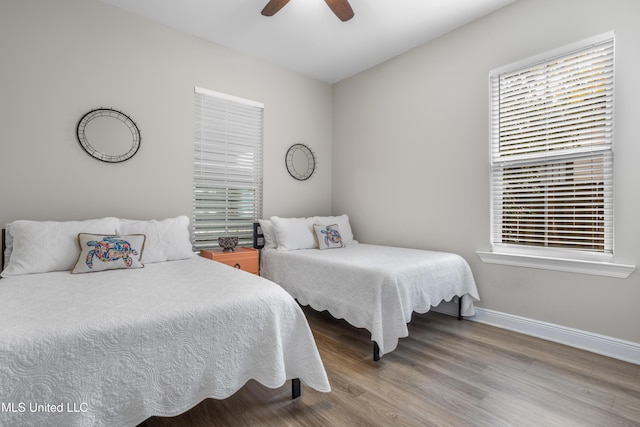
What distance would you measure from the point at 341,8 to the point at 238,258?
7.79ft

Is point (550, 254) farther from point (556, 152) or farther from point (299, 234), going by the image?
point (299, 234)

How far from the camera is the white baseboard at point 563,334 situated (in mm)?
2201

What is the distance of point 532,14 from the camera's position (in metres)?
2.65

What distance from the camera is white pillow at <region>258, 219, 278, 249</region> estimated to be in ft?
11.7

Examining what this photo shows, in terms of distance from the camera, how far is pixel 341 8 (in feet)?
7.91

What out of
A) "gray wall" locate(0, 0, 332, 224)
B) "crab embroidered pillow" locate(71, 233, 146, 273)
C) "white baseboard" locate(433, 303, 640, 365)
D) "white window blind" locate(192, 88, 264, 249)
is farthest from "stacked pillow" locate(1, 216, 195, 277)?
"white baseboard" locate(433, 303, 640, 365)

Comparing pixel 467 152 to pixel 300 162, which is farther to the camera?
pixel 300 162

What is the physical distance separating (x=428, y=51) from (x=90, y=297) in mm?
3629

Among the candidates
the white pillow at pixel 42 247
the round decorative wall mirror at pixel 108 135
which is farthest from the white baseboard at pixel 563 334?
the round decorative wall mirror at pixel 108 135

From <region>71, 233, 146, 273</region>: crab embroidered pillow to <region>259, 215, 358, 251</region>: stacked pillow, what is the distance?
1402 millimetres

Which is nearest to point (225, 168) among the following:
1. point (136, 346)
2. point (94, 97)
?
point (94, 97)

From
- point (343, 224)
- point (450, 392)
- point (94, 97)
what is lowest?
point (450, 392)

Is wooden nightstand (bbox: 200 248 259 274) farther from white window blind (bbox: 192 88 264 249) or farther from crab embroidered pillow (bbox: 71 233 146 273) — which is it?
crab embroidered pillow (bbox: 71 233 146 273)

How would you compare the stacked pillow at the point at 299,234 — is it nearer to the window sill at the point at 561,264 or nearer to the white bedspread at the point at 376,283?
the white bedspread at the point at 376,283
